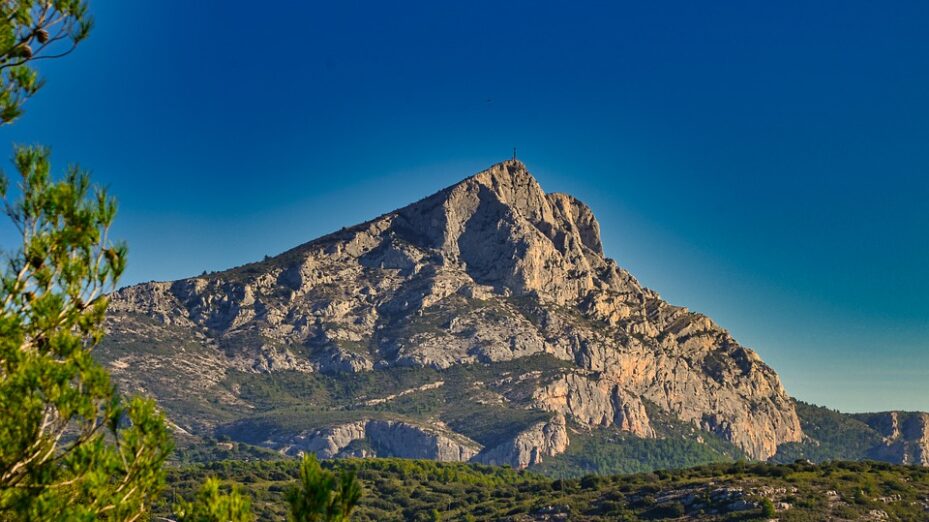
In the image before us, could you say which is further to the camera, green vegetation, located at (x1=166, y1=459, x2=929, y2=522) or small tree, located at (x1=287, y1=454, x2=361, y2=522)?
green vegetation, located at (x1=166, y1=459, x2=929, y2=522)

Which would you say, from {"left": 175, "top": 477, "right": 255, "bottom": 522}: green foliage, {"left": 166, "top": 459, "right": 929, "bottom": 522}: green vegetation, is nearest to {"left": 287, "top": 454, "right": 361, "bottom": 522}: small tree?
{"left": 175, "top": 477, "right": 255, "bottom": 522}: green foliage

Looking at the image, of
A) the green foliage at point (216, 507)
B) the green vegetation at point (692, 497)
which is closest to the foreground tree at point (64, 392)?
the green foliage at point (216, 507)

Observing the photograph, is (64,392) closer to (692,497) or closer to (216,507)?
(216,507)

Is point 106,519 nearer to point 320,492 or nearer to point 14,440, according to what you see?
point 14,440

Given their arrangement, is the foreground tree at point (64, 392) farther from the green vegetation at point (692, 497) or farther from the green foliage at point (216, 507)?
the green vegetation at point (692, 497)

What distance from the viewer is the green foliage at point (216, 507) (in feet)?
70.0

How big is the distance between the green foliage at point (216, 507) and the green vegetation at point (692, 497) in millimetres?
81405

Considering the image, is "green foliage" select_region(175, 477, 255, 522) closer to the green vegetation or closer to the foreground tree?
the foreground tree

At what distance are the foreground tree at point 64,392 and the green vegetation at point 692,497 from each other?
81.7 metres

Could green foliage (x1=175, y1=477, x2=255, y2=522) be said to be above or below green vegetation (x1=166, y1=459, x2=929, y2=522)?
below

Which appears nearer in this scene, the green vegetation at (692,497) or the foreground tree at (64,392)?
the foreground tree at (64,392)

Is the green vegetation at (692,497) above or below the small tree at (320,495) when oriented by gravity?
above

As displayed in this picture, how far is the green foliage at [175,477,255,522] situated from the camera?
840 inches

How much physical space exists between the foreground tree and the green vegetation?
81.7 meters
